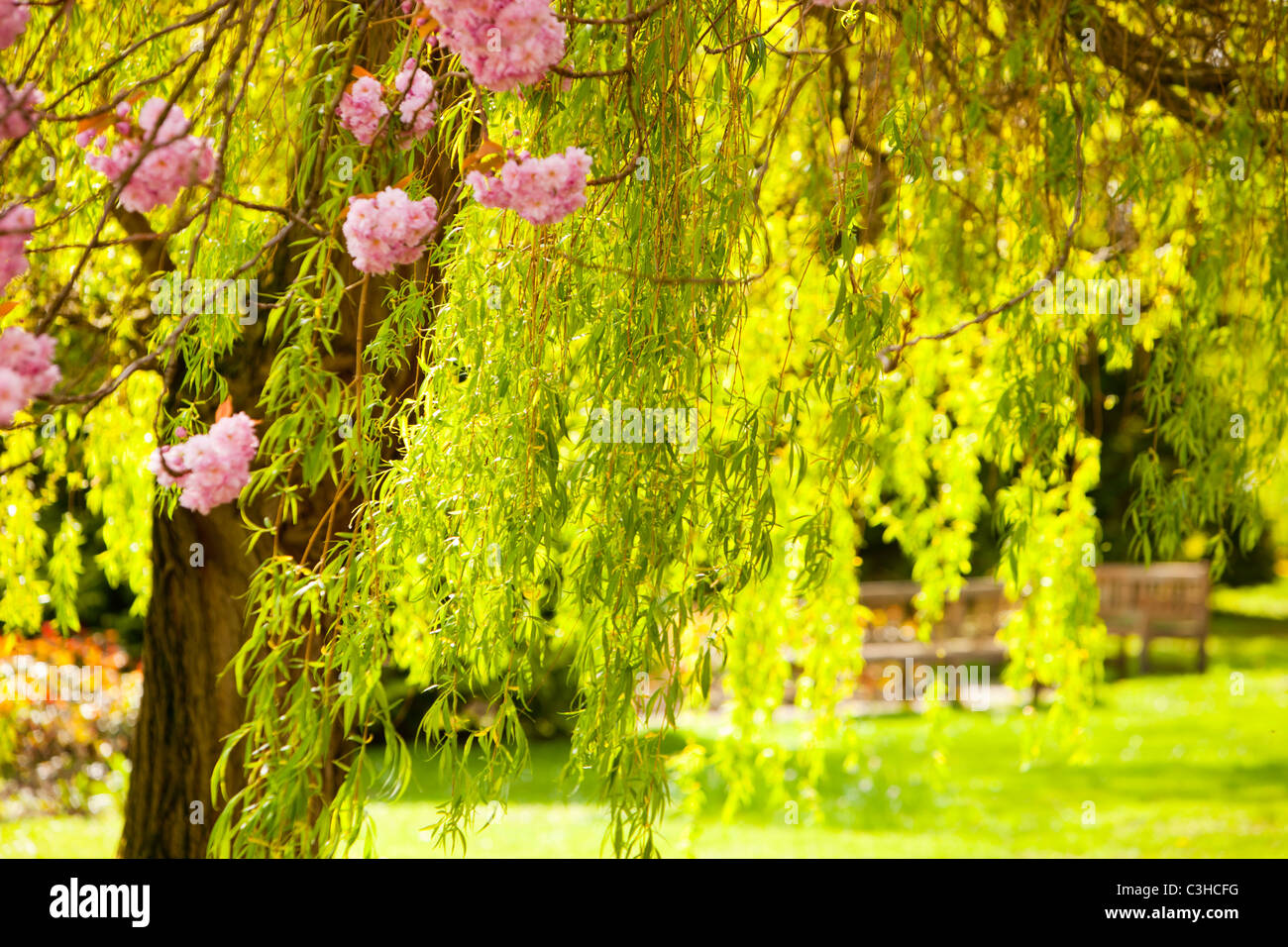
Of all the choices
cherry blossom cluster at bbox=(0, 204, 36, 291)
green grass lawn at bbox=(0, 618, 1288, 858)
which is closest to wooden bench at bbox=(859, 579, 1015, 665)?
green grass lawn at bbox=(0, 618, 1288, 858)

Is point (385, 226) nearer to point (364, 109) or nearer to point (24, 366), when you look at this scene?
point (364, 109)

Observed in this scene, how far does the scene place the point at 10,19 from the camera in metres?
1.36

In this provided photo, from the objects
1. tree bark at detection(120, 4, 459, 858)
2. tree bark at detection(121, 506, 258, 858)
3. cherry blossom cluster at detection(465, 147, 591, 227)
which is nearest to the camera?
cherry blossom cluster at detection(465, 147, 591, 227)

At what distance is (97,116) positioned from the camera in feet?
4.76

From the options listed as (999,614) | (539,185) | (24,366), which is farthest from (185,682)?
(999,614)

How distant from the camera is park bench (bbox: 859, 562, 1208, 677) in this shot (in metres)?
8.56

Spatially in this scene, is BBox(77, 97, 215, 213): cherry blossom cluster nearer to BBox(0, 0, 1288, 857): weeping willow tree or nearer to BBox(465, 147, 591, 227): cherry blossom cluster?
BBox(0, 0, 1288, 857): weeping willow tree

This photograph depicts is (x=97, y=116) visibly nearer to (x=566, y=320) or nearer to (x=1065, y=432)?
(x=566, y=320)

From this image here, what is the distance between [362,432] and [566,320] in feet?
1.26

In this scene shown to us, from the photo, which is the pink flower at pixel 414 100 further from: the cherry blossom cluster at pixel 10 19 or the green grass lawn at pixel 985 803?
the green grass lawn at pixel 985 803

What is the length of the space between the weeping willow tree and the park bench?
4665mm

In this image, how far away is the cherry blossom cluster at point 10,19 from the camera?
135cm

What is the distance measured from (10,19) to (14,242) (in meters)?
0.26

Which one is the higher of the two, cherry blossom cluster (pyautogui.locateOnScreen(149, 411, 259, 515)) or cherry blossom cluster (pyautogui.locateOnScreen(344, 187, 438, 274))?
cherry blossom cluster (pyautogui.locateOnScreen(344, 187, 438, 274))
